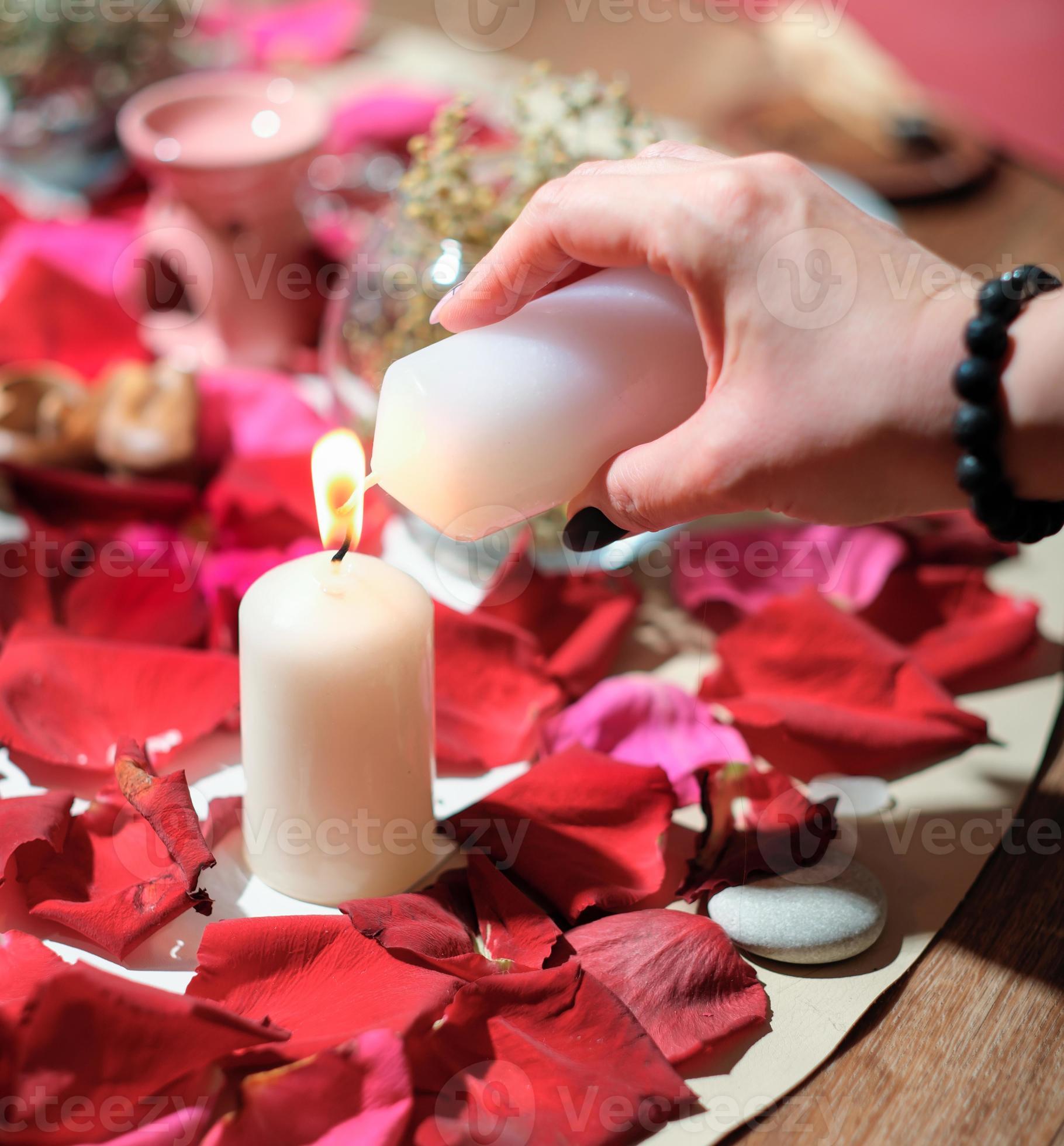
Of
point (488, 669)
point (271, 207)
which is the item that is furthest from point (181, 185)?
point (488, 669)

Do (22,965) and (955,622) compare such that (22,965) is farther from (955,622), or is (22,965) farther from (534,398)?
(955,622)

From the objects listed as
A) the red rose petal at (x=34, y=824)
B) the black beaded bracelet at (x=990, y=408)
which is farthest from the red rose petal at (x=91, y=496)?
the black beaded bracelet at (x=990, y=408)

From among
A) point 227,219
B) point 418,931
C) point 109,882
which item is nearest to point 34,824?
point 109,882

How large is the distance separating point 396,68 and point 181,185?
51 centimetres

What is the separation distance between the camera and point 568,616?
0.69m

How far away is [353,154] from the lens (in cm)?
105

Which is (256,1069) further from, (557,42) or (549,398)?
(557,42)

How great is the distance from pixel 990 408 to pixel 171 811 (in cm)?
35

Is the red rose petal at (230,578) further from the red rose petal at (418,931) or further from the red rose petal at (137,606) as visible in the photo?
the red rose petal at (418,931)

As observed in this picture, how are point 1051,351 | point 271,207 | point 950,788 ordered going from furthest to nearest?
1. point 271,207
2. point 950,788
3. point 1051,351

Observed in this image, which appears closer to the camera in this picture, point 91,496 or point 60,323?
point 91,496

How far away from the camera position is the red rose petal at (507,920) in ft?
1.58

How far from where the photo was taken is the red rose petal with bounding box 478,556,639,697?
0.66m

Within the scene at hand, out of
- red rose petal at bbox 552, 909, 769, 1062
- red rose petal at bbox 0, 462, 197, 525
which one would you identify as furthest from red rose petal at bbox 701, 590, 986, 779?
red rose petal at bbox 0, 462, 197, 525
